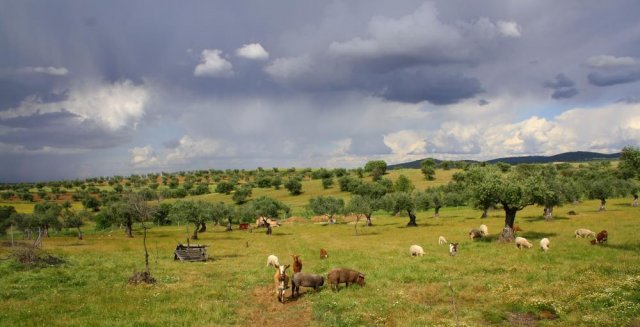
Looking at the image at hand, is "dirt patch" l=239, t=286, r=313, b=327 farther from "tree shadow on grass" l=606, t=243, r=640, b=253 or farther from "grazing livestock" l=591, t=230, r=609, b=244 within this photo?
"grazing livestock" l=591, t=230, r=609, b=244

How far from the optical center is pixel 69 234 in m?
88.9

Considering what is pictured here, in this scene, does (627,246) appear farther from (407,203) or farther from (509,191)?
(407,203)

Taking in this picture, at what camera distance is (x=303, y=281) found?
2331 centimetres

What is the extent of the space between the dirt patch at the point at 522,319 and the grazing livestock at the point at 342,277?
889 centimetres

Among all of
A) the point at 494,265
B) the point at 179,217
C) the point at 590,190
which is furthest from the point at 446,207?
the point at 494,265

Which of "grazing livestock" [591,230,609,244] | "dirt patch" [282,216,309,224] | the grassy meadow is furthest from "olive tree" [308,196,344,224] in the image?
"grazing livestock" [591,230,609,244]

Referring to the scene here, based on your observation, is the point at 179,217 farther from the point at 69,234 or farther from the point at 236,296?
the point at 236,296

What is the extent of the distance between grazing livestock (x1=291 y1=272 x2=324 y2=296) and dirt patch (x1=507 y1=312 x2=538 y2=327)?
34.2 feet

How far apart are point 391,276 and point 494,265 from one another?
8.29 meters

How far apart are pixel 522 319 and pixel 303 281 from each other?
1146cm

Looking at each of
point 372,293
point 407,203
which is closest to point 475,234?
point 407,203

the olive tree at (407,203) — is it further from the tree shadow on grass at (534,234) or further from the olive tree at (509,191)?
the olive tree at (509,191)

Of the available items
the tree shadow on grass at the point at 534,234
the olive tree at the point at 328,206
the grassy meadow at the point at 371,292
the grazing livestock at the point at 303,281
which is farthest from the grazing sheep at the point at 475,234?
the olive tree at the point at 328,206

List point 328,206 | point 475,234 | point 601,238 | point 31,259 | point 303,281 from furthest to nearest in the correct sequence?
point 328,206 < point 475,234 < point 601,238 < point 31,259 < point 303,281
